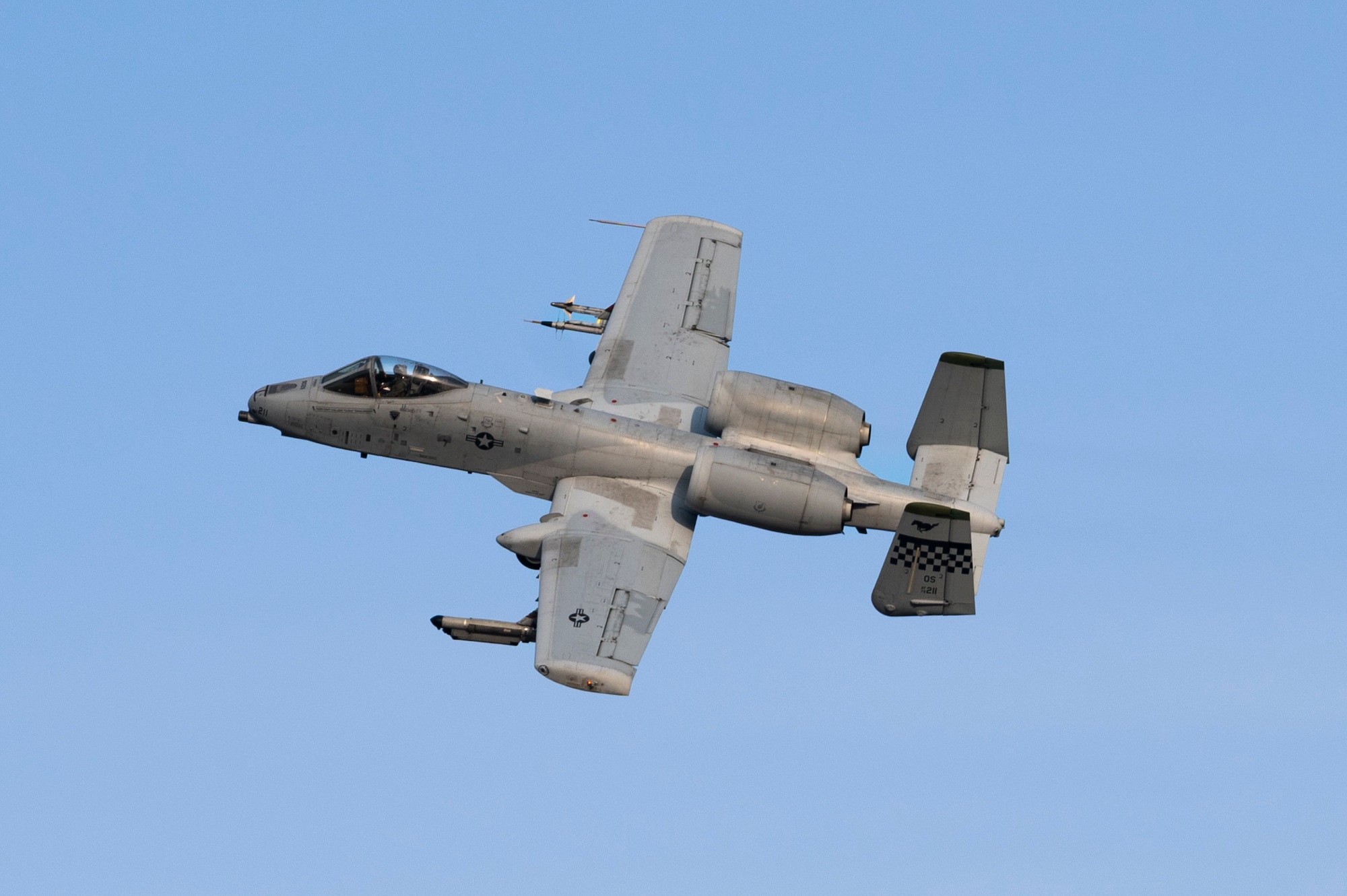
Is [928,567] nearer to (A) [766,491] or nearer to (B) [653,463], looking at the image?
A: (A) [766,491]

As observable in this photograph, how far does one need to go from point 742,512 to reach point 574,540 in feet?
11.3

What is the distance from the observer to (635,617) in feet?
127

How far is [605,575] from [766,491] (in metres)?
3.61

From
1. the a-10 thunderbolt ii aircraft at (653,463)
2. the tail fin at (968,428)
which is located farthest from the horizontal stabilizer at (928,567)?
the tail fin at (968,428)

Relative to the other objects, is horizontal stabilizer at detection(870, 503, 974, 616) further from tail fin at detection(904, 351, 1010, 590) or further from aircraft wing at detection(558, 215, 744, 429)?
aircraft wing at detection(558, 215, 744, 429)

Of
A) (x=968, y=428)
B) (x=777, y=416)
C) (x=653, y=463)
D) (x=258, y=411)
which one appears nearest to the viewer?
(x=968, y=428)

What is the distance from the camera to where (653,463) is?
40.9 metres

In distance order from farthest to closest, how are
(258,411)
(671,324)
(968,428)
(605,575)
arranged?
(671,324) < (258,411) < (968,428) < (605,575)

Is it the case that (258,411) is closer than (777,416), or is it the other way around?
(777,416)

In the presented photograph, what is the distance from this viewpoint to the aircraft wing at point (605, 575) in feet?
123

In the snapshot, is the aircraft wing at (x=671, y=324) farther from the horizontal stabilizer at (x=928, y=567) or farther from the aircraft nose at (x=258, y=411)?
the aircraft nose at (x=258, y=411)

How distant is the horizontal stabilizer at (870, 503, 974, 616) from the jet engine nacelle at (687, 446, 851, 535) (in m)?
1.65

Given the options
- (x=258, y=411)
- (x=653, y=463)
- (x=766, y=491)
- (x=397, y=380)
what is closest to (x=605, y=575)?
(x=653, y=463)

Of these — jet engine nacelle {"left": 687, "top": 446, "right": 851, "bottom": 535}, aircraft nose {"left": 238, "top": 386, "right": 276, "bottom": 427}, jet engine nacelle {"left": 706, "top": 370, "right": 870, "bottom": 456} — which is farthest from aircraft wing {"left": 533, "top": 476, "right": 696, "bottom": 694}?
aircraft nose {"left": 238, "top": 386, "right": 276, "bottom": 427}
